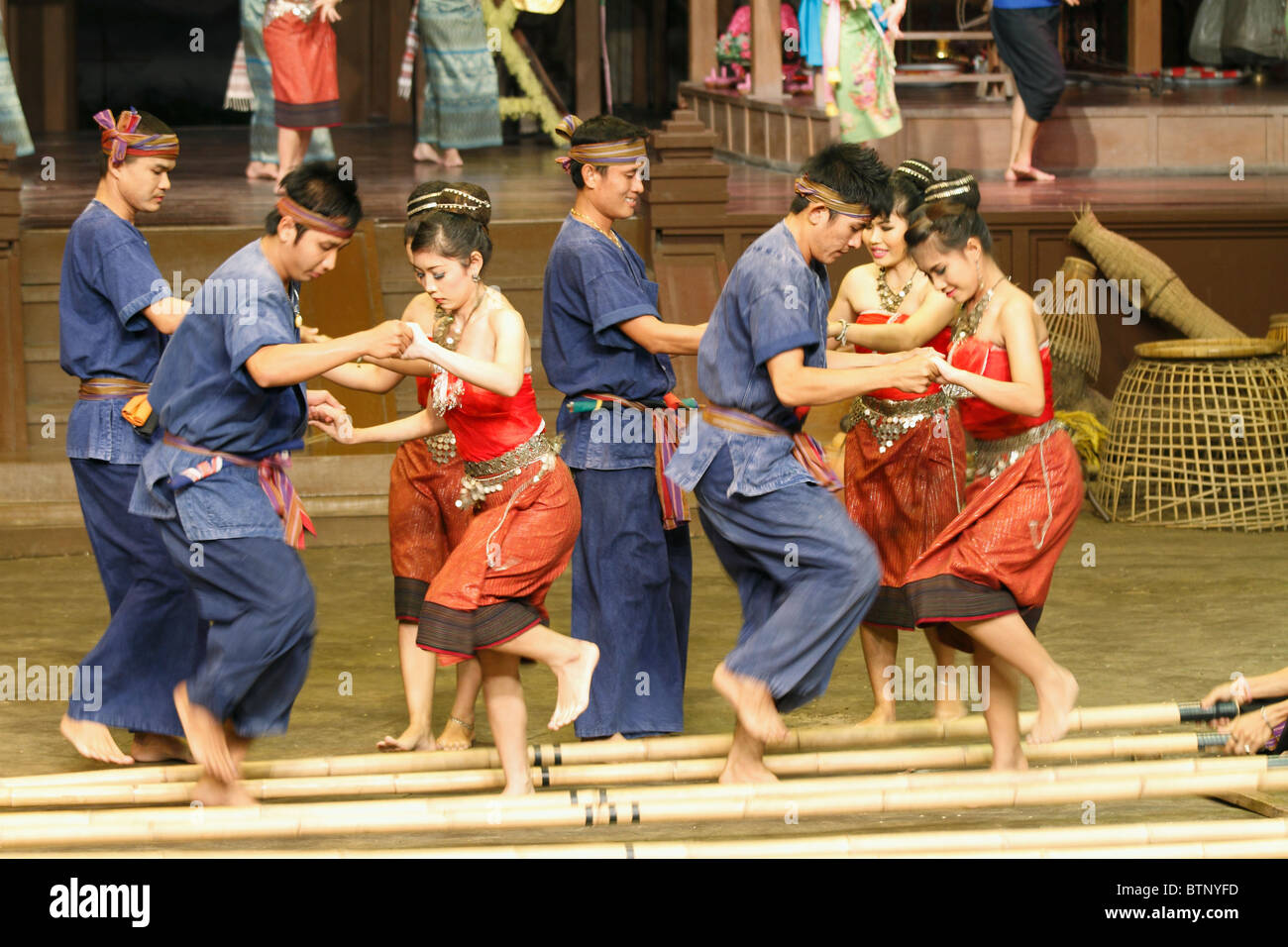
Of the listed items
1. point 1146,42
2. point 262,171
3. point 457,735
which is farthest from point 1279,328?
point 1146,42

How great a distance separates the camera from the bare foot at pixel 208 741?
3955 mm

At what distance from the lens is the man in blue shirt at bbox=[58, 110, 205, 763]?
4551 millimetres

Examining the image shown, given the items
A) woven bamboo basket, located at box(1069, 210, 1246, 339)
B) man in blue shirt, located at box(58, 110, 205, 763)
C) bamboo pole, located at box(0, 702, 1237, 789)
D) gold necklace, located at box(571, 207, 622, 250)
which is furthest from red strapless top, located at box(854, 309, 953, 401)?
woven bamboo basket, located at box(1069, 210, 1246, 339)

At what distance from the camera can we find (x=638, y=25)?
656 inches

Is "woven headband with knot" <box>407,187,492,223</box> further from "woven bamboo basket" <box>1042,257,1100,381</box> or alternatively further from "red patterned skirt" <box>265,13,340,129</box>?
"red patterned skirt" <box>265,13,340,129</box>

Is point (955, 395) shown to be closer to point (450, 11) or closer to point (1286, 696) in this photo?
point (1286, 696)

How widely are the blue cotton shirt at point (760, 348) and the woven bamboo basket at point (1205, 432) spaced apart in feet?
11.7

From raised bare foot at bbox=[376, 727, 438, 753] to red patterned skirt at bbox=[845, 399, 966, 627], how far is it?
50.4 inches

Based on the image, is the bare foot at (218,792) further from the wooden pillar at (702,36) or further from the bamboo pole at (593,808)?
the wooden pillar at (702,36)

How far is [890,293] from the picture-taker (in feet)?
16.5

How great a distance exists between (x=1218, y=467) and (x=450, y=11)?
5.54 m

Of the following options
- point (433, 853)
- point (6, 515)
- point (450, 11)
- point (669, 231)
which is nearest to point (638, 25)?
point (450, 11)

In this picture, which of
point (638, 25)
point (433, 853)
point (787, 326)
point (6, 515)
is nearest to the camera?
point (433, 853)

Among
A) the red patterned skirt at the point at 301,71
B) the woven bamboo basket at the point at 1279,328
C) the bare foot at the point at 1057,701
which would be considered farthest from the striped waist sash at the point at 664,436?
the red patterned skirt at the point at 301,71
